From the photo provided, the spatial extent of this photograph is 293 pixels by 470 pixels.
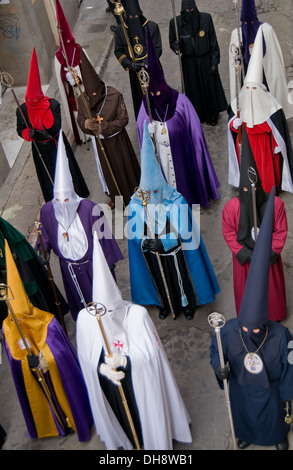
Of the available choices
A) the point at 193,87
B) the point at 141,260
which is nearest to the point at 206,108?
the point at 193,87

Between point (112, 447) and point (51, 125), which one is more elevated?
point (51, 125)

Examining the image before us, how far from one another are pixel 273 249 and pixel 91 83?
323 cm

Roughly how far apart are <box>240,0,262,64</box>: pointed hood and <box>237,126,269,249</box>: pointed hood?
3.01 metres

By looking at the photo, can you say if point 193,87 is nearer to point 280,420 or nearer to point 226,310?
point 226,310

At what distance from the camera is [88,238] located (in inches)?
246

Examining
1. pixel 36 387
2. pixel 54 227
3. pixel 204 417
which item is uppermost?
pixel 54 227

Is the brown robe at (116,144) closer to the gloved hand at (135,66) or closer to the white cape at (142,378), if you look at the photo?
the gloved hand at (135,66)

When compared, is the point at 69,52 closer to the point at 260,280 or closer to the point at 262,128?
the point at 262,128

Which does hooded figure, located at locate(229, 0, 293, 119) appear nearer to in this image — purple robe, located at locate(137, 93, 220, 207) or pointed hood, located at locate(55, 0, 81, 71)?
purple robe, located at locate(137, 93, 220, 207)

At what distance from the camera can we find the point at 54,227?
20.6 ft

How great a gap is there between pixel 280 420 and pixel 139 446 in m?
1.24

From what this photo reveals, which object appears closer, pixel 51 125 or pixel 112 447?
pixel 112 447

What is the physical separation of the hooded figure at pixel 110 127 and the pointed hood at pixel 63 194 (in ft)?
5.58

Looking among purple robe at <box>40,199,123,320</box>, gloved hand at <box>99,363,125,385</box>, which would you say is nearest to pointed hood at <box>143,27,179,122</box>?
→ purple robe at <box>40,199,123,320</box>
